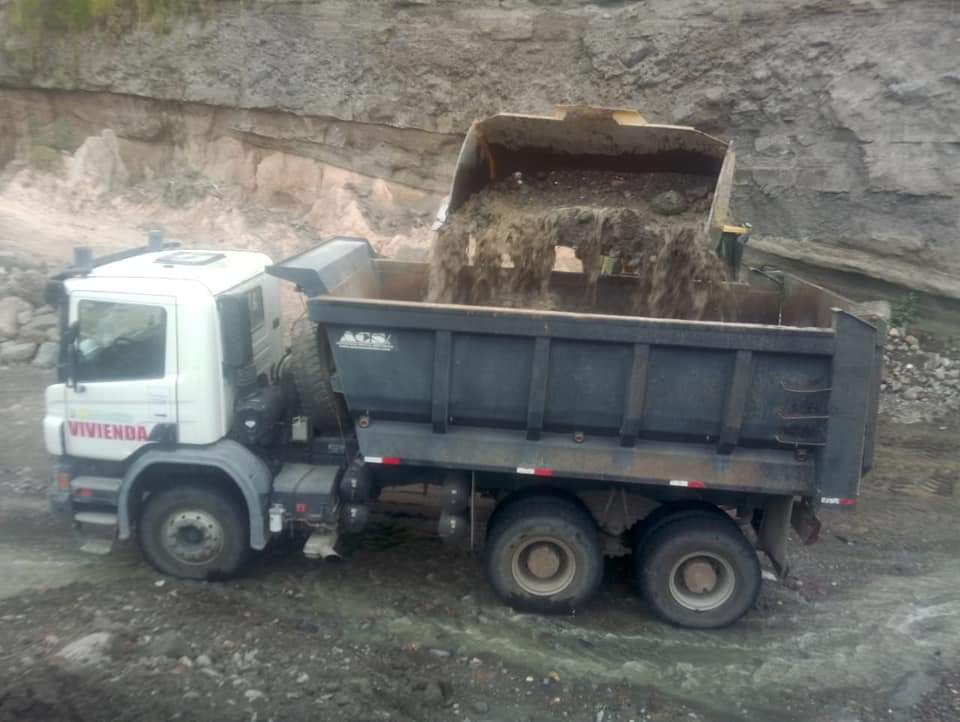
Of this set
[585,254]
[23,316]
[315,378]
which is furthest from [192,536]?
[23,316]

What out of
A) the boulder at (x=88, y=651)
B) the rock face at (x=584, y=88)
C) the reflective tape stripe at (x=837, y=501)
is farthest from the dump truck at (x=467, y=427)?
the rock face at (x=584, y=88)

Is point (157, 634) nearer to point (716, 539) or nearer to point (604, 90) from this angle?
point (716, 539)

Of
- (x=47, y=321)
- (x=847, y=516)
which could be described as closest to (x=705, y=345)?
(x=847, y=516)

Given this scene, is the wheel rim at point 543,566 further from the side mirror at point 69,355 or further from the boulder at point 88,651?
the side mirror at point 69,355

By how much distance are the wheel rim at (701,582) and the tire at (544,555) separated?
50 centimetres

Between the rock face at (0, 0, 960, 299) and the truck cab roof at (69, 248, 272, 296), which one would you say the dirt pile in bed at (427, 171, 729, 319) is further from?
the rock face at (0, 0, 960, 299)

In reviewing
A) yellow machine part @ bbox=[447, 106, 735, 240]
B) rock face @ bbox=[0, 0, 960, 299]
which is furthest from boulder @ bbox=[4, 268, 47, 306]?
yellow machine part @ bbox=[447, 106, 735, 240]

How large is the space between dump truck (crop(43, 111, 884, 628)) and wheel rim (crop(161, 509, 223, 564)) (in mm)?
15

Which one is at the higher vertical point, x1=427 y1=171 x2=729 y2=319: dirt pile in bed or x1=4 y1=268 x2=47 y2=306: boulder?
x1=427 y1=171 x2=729 y2=319: dirt pile in bed

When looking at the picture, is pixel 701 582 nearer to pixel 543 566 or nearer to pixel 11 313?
pixel 543 566

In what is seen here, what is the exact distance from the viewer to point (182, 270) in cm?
587

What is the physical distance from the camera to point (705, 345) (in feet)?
16.8

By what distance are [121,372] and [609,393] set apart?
308 cm

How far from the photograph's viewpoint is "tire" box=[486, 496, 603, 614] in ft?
18.3
